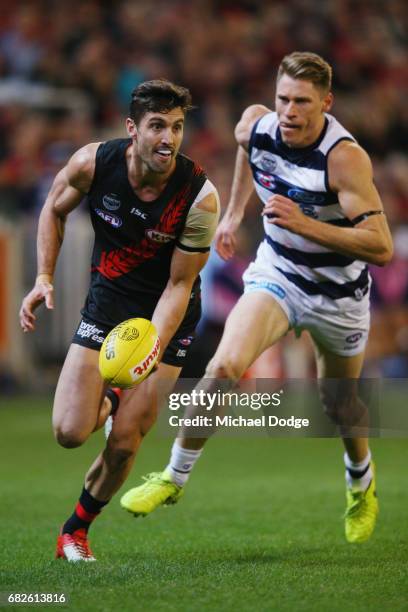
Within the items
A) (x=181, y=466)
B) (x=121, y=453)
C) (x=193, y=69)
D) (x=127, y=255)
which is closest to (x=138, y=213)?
(x=127, y=255)

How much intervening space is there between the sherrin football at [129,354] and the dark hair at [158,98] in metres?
1.02

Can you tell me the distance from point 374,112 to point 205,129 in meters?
2.29

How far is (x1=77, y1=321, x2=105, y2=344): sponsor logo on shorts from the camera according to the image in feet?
19.9

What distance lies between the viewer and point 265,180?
677cm

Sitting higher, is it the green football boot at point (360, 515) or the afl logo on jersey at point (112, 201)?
the afl logo on jersey at point (112, 201)

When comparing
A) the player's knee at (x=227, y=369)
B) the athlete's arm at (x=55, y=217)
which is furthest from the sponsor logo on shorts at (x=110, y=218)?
the player's knee at (x=227, y=369)

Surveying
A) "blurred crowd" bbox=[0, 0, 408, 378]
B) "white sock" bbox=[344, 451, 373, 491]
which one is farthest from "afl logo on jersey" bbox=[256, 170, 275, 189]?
"blurred crowd" bbox=[0, 0, 408, 378]

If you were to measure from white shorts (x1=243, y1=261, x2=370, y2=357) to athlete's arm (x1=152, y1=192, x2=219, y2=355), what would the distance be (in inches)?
27.4

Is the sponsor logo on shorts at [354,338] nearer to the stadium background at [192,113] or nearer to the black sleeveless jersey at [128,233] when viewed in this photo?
the black sleeveless jersey at [128,233]

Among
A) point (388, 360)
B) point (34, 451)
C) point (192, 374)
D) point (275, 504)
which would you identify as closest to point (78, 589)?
point (275, 504)

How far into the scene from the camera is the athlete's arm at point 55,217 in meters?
5.89

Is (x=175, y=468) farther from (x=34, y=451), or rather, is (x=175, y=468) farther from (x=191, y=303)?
(x=34, y=451)

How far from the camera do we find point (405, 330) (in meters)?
14.0

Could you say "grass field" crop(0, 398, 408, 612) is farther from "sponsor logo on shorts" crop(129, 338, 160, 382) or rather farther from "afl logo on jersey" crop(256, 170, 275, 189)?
"afl logo on jersey" crop(256, 170, 275, 189)
